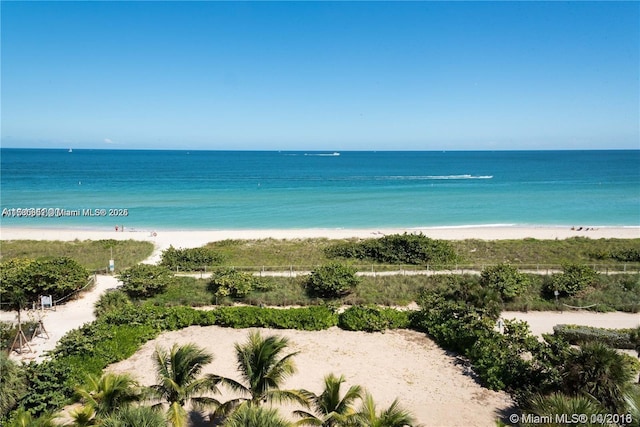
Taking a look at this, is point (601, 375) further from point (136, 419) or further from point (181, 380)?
point (136, 419)

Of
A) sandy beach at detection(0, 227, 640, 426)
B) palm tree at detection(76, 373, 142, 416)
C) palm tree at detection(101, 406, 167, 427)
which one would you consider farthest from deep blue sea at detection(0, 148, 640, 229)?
palm tree at detection(101, 406, 167, 427)

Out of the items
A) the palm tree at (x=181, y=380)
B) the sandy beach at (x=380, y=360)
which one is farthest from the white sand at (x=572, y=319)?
the palm tree at (x=181, y=380)

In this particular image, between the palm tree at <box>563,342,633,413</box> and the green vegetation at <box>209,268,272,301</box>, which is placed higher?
the palm tree at <box>563,342,633,413</box>

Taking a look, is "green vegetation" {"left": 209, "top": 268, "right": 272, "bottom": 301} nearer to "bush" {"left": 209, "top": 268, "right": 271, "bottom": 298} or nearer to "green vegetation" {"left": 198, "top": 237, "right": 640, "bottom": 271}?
"bush" {"left": 209, "top": 268, "right": 271, "bottom": 298}

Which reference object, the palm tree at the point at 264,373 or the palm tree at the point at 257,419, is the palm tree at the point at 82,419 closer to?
the palm tree at the point at 264,373

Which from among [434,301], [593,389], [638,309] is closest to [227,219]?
[434,301]

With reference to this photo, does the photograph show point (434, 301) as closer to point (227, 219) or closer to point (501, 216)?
point (227, 219)
